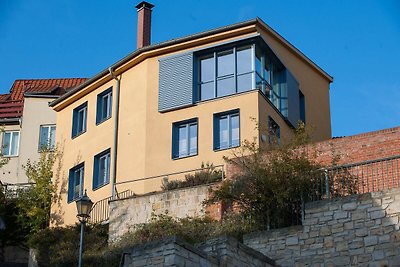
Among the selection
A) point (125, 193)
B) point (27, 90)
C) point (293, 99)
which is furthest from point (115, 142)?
point (27, 90)

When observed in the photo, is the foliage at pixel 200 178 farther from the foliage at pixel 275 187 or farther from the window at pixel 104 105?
the window at pixel 104 105

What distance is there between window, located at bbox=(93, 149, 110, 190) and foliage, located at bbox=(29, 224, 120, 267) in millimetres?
2400

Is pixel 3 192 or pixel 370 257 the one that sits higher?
pixel 3 192

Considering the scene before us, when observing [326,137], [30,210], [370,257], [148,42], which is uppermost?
[148,42]

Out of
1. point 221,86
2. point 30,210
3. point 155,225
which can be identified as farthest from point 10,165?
point 155,225

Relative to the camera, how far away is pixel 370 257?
20781 mm

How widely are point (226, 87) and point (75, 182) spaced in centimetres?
746

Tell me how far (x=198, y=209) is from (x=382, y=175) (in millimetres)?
6239

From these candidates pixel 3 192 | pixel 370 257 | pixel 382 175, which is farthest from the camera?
pixel 3 192

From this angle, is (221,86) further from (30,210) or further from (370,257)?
(370,257)

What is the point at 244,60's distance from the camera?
32094 millimetres

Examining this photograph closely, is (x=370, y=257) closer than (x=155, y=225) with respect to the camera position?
Yes

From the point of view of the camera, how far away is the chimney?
35.9 meters

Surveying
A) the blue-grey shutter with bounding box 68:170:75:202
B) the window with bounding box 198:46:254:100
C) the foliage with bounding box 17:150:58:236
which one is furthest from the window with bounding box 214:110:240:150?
the foliage with bounding box 17:150:58:236
